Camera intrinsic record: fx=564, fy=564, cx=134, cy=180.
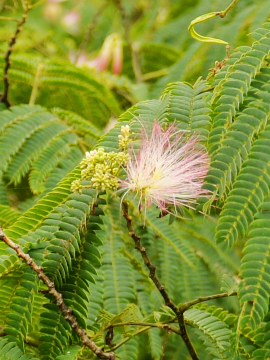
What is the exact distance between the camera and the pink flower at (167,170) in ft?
3.90

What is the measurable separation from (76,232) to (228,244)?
0.34 m

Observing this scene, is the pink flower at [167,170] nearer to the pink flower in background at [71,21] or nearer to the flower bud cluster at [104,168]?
the flower bud cluster at [104,168]

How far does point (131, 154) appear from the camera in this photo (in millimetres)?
1245

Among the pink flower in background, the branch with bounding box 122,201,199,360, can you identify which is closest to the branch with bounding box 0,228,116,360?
the branch with bounding box 122,201,199,360

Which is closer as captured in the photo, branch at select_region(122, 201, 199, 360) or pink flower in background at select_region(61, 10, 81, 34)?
branch at select_region(122, 201, 199, 360)

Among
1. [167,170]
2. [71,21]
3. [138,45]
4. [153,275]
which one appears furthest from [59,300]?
[71,21]

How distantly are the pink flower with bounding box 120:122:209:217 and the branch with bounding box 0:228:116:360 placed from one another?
259 mm

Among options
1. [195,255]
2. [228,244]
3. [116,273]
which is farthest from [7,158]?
[228,244]

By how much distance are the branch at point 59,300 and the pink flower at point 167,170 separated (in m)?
0.26

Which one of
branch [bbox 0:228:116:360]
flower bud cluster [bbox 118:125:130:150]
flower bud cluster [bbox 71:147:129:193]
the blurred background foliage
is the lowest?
branch [bbox 0:228:116:360]

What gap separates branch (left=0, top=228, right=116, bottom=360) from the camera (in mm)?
1217

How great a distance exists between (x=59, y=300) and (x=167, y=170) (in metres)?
0.37

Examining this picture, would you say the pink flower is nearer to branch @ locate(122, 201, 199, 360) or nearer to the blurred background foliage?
branch @ locate(122, 201, 199, 360)

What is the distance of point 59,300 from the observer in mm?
1247
